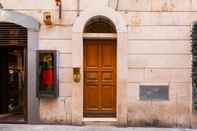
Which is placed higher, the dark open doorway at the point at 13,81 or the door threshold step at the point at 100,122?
the dark open doorway at the point at 13,81

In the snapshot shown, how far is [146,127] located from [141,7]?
3310 mm

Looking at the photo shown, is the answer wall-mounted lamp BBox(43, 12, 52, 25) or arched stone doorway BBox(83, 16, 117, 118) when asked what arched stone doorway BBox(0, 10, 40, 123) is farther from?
arched stone doorway BBox(83, 16, 117, 118)

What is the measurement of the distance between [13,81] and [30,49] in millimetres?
1715

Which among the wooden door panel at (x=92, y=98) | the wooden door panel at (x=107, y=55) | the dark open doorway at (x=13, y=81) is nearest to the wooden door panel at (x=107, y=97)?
the wooden door panel at (x=92, y=98)

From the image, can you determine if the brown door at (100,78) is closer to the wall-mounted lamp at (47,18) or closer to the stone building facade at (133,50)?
the stone building facade at (133,50)

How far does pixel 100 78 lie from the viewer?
11500 millimetres

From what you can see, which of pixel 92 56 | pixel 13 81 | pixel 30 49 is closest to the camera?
pixel 30 49

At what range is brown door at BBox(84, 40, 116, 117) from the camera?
1147 cm

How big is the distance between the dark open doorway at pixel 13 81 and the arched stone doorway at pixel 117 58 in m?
1.49

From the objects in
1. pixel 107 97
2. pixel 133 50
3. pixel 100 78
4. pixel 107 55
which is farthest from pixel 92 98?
pixel 133 50

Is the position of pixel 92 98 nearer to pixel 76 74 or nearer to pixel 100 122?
pixel 100 122

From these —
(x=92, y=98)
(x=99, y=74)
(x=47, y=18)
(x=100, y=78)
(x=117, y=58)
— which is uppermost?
(x=47, y=18)

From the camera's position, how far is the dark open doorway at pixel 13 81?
452 inches

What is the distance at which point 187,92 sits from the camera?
36.1 feet
